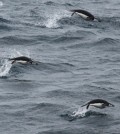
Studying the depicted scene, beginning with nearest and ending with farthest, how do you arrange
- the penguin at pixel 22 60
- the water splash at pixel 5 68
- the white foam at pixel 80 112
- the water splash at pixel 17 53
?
the white foam at pixel 80 112 → the water splash at pixel 5 68 → the penguin at pixel 22 60 → the water splash at pixel 17 53

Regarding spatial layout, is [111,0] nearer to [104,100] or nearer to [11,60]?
[11,60]

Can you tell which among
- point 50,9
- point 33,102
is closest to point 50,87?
point 33,102

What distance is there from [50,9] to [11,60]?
10.7 meters

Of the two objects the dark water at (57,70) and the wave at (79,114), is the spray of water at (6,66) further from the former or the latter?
the wave at (79,114)

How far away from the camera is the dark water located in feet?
54.4

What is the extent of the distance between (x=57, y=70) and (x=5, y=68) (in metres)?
1.85

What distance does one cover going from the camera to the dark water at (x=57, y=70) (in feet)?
54.4

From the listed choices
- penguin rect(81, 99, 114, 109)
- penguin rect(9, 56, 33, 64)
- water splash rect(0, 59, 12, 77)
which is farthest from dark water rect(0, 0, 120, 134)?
penguin rect(9, 56, 33, 64)

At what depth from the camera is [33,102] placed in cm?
1795

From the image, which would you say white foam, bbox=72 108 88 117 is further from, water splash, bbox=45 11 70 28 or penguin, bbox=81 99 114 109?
water splash, bbox=45 11 70 28

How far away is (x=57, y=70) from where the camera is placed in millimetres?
21484

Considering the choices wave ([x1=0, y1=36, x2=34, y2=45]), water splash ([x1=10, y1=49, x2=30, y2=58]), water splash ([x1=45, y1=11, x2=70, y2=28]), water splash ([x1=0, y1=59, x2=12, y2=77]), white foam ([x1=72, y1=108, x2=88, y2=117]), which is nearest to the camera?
white foam ([x1=72, y1=108, x2=88, y2=117])

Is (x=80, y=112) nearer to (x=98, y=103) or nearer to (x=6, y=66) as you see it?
(x=98, y=103)

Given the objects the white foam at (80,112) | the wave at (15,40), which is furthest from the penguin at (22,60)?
the white foam at (80,112)
